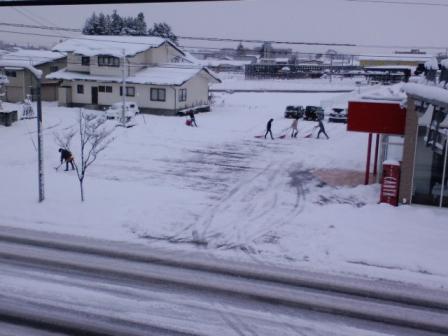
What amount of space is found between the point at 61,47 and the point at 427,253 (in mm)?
43467

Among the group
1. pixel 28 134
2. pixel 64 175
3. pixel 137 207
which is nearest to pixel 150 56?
pixel 28 134

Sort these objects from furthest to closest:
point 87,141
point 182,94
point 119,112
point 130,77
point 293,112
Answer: point 130,77
point 182,94
point 293,112
point 119,112
point 87,141

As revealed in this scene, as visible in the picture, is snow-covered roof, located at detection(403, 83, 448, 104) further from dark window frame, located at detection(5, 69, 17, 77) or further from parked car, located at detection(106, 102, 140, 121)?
dark window frame, located at detection(5, 69, 17, 77)

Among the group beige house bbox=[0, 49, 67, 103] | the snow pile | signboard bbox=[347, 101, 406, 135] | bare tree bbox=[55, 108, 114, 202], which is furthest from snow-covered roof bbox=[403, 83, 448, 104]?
beige house bbox=[0, 49, 67, 103]

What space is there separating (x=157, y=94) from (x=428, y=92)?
106 ft

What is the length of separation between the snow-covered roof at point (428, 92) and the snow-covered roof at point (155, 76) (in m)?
28.9

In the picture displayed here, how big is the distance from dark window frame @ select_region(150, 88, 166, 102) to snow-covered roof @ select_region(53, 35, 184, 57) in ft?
13.0

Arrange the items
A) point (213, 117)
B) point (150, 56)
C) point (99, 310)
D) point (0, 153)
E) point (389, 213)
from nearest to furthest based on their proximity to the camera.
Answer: point (99, 310) < point (389, 213) < point (0, 153) < point (213, 117) < point (150, 56)

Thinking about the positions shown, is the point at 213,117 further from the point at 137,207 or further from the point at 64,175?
the point at 137,207

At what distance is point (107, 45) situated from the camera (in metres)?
49.3

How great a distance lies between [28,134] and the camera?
32.5 metres

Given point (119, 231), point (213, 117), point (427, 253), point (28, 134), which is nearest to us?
point (427, 253)

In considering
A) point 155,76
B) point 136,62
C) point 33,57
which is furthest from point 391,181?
point 33,57

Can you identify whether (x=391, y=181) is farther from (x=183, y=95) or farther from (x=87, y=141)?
(x=183, y=95)
